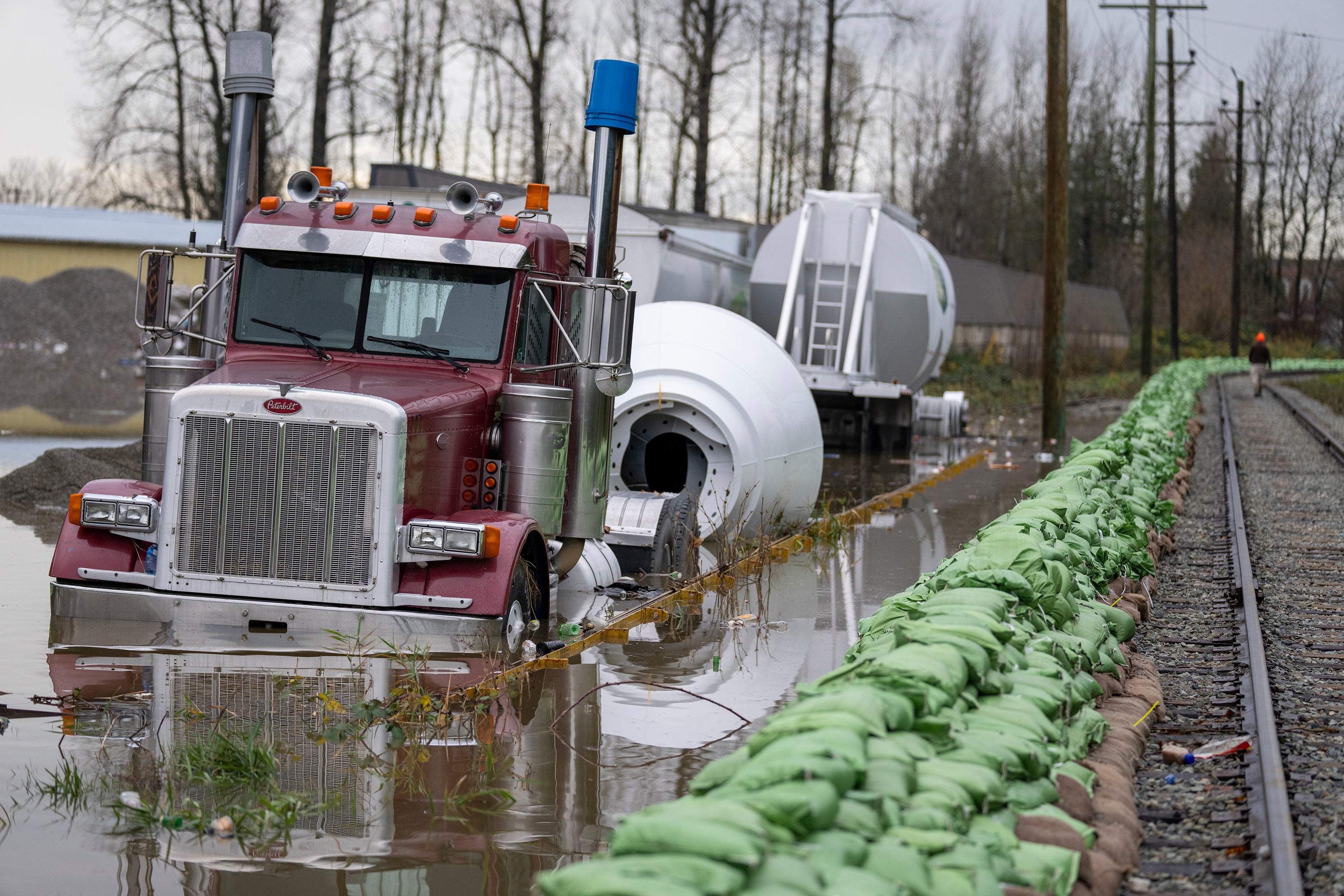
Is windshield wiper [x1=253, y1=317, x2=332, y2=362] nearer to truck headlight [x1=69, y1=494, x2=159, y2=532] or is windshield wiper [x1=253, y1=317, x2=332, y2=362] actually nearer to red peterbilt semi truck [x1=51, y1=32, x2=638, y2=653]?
red peterbilt semi truck [x1=51, y1=32, x2=638, y2=653]

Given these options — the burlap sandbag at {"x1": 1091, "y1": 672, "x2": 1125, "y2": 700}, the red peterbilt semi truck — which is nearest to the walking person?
the red peterbilt semi truck

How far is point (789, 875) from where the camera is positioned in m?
3.46

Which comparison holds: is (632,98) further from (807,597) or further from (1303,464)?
(1303,464)

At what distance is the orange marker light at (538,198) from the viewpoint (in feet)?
30.7

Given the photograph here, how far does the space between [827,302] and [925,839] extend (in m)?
18.0

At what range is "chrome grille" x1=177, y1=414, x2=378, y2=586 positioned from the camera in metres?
7.49

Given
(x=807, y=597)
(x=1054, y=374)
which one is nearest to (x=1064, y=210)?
→ (x=1054, y=374)

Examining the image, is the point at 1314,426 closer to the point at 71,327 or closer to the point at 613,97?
the point at 613,97

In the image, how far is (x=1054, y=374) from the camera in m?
23.1

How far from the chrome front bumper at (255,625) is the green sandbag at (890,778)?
3.64 m

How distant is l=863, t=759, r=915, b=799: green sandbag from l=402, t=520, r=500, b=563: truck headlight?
12.1 ft

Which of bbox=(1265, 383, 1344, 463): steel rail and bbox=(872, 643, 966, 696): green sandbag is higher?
bbox=(1265, 383, 1344, 463): steel rail

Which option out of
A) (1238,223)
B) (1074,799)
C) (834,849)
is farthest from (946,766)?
(1238,223)

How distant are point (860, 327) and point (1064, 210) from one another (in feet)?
13.9
